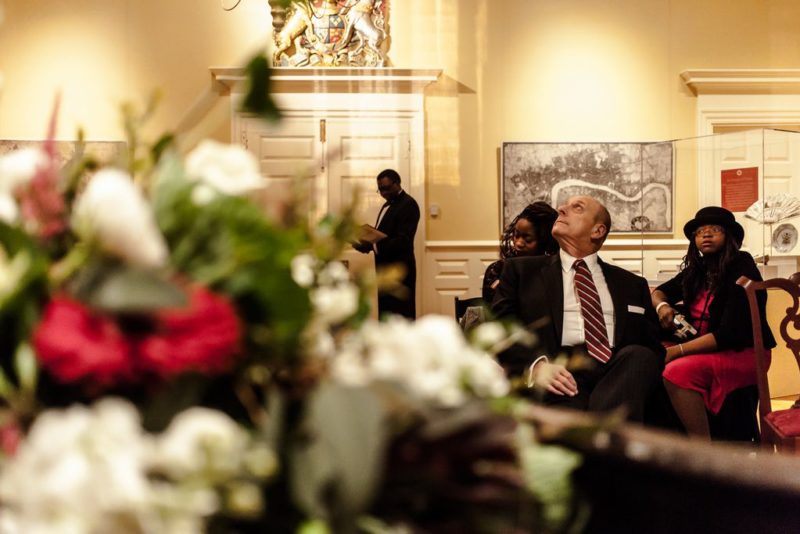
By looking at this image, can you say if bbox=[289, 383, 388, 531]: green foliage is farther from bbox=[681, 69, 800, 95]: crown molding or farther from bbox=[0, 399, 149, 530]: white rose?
bbox=[681, 69, 800, 95]: crown molding

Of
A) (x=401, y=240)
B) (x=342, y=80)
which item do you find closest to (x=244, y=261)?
(x=401, y=240)

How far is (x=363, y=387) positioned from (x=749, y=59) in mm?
9525

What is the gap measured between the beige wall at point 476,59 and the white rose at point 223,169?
323 inches

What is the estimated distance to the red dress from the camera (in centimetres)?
441

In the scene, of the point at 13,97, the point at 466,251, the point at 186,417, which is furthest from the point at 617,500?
the point at 13,97

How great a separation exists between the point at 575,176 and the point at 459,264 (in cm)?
140

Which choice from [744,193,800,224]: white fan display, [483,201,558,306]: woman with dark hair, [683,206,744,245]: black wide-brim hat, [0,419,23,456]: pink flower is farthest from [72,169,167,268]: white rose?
[744,193,800,224]: white fan display

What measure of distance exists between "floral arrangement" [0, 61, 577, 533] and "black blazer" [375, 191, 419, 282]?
7064 millimetres

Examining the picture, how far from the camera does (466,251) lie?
28.7ft

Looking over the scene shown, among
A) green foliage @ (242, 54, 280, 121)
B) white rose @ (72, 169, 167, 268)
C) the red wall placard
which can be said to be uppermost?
the red wall placard

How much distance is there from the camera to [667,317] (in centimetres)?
485

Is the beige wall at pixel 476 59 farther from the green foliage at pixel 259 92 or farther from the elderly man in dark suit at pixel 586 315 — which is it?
the green foliage at pixel 259 92

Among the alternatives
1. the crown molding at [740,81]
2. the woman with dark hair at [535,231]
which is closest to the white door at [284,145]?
the crown molding at [740,81]

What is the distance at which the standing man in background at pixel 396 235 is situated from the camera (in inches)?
301
